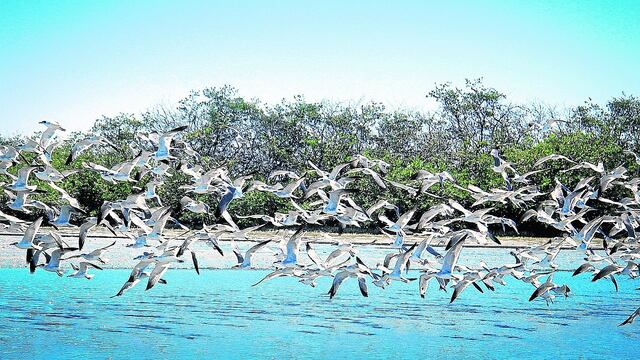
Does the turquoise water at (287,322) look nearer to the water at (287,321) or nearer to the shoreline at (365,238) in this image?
the water at (287,321)

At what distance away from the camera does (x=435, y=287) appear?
2355 cm

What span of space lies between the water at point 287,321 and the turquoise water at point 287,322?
23mm

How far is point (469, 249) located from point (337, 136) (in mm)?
16920

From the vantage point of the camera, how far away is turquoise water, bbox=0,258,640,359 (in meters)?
14.8

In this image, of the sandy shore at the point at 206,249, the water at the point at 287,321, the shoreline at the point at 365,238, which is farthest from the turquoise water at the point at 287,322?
the shoreline at the point at 365,238

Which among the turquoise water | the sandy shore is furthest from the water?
the sandy shore

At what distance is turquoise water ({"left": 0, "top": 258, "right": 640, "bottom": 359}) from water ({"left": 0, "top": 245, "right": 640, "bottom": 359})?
0.08ft

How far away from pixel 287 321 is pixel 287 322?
0.11 meters

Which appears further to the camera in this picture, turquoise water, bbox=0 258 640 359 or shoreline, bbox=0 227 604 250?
shoreline, bbox=0 227 604 250

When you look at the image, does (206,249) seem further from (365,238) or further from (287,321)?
(287,321)

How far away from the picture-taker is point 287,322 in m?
17.2

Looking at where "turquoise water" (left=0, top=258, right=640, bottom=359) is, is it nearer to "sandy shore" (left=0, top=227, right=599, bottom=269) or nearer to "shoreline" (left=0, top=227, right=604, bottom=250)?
"sandy shore" (left=0, top=227, right=599, bottom=269)

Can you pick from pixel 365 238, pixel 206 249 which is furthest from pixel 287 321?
pixel 365 238

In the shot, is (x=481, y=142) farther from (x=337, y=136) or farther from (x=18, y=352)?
(x=18, y=352)
